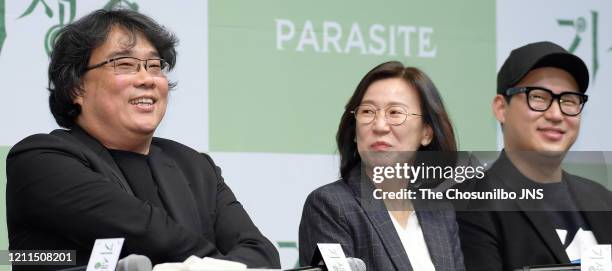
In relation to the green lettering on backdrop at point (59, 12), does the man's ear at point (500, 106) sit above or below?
below

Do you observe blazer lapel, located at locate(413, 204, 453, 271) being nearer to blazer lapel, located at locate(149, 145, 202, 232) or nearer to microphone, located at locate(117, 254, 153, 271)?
blazer lapel, located at locate(149, 145, 202, 232)

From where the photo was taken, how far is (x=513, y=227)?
10.2 feet

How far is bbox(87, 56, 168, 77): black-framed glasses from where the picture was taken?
292 centimetres

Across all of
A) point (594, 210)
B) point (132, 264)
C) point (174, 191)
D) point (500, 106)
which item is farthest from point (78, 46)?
point (594, 210)

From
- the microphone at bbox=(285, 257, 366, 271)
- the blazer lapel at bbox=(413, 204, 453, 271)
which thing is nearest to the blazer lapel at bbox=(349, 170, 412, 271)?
the blazer lapel at bbox=(413, 204, 453, 271)

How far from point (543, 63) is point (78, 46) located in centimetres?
149

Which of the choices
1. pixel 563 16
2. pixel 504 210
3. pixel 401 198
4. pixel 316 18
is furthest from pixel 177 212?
pixel 563 16

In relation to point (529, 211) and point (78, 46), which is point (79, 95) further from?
point (529, 211)

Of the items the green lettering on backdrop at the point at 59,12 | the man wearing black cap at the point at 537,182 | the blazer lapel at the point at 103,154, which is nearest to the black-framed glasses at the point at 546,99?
the man wearing black cap at the point at 537,182

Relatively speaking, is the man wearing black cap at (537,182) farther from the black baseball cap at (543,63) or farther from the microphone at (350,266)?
the microphone at (350,266)

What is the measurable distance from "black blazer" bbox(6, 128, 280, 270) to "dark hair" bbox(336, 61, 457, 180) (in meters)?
0.51

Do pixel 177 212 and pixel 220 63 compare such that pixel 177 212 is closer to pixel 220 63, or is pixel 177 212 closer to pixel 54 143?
pixel 54 143

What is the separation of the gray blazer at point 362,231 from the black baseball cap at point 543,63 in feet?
1.82

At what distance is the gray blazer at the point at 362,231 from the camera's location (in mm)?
3053
